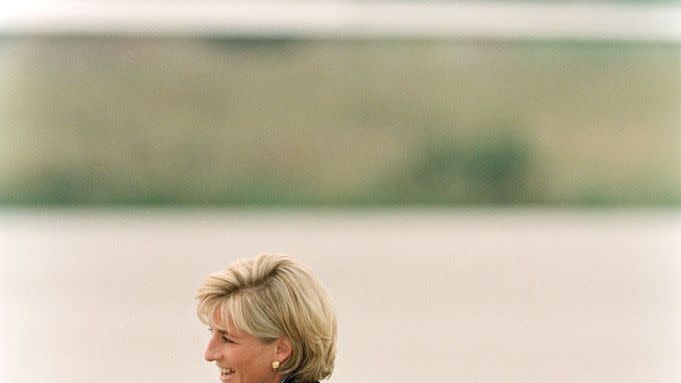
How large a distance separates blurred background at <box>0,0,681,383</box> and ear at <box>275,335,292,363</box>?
12.7 ft

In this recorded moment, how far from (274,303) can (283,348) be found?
0.31 feet

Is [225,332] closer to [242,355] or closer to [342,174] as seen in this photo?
[242,355]

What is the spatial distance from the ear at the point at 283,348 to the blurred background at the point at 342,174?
3882mm

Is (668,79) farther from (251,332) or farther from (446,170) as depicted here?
(251,332)

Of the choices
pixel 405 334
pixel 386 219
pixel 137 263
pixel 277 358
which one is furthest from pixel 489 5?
pixel 277 358

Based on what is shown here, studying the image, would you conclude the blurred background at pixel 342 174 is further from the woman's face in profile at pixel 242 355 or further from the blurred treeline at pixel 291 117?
the woman's face in profile at pixel 242 355

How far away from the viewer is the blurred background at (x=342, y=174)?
6.10 meters

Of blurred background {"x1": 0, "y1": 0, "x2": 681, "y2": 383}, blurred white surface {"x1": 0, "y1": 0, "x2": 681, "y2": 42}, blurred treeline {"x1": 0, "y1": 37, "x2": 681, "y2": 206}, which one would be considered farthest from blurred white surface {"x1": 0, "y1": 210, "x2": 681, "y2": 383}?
blurred white surface {"x1": 0, "y1": 0, "x2": 681, "y2": 42}

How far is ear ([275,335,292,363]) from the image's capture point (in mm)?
2160

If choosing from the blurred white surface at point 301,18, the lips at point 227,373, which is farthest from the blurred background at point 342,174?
the lips at point 227,373

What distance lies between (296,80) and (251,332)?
4.07 metres

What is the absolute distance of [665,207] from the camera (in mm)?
6496

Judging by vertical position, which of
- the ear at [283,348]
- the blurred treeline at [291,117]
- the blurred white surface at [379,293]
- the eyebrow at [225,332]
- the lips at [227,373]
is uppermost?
the blurred treeline at [291,117]

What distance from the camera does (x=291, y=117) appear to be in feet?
20.1
